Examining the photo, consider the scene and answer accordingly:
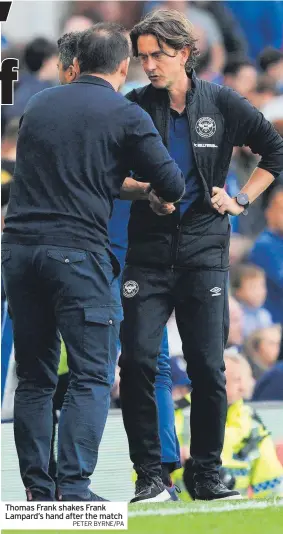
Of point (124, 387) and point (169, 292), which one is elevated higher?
point (169, 292)

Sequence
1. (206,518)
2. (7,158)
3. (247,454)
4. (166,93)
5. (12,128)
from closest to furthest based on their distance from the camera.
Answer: (206,518), (166,93), (247,454), (7,158), (12,128)

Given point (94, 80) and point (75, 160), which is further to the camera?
point (94, 80)

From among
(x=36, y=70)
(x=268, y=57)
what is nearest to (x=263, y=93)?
(x=268, y=57)

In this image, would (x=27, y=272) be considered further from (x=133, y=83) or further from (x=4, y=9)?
(x=133, y=83)

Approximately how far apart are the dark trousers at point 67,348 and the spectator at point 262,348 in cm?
304

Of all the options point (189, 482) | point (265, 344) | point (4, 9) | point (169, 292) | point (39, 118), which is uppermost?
point (4, 9)

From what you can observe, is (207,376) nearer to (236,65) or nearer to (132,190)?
(132,190)

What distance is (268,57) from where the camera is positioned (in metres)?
7.09

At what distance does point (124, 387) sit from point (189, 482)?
5.59 ft

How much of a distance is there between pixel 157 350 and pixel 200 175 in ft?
2.23

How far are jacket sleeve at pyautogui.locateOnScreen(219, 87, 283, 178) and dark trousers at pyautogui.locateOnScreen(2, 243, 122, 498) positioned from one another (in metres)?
0.92

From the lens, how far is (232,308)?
7078 millimetres

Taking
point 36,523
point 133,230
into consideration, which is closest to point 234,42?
point 133,230

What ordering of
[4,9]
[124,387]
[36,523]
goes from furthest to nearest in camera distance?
1. [4,9]
2. [124,387]
3. [36,523]
